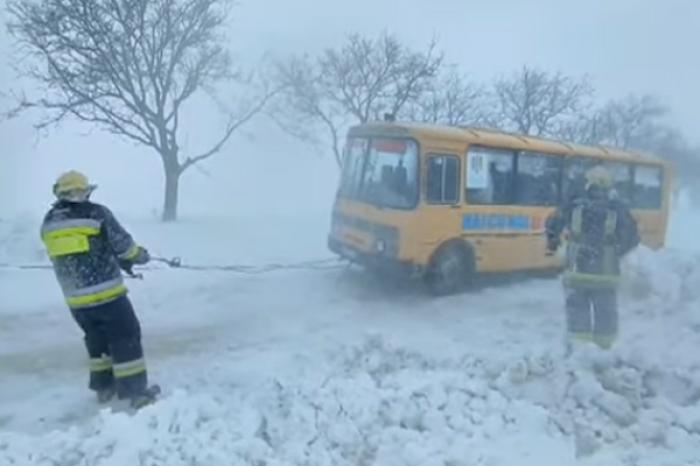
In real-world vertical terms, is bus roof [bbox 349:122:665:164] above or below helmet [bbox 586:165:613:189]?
above

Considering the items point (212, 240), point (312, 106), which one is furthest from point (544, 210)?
point (312, 106)

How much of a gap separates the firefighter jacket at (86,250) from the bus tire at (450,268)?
5.44 meters

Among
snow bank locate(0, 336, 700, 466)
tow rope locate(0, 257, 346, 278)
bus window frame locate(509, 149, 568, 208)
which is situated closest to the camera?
snow bank locate(0, 336, 700, 466)

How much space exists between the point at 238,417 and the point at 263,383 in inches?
30.3

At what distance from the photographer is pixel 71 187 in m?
4.98

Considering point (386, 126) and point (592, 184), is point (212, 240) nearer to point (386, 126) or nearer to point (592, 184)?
point (386, 126)

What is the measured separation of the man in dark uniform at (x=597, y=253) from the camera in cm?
662

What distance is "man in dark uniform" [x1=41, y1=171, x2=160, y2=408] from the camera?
4977 millimetres

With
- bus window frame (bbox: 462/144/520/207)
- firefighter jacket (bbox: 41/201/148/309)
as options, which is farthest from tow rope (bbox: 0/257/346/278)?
firefighter jacket (bbox: 41/201/148/309)

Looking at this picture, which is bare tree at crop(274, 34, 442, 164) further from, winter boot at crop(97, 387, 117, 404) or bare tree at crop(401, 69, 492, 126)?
winter boot at crop(97, 387, 117, 404)

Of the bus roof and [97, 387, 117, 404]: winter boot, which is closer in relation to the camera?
[97, 387, 117, 404]: winter boot

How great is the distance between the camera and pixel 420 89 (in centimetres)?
2291

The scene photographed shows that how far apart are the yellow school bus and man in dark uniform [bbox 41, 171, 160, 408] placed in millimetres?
4820

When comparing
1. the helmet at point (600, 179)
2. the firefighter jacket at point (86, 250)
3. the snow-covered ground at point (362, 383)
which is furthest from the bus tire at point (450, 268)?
the firefighter jacket at point (86, 250)
